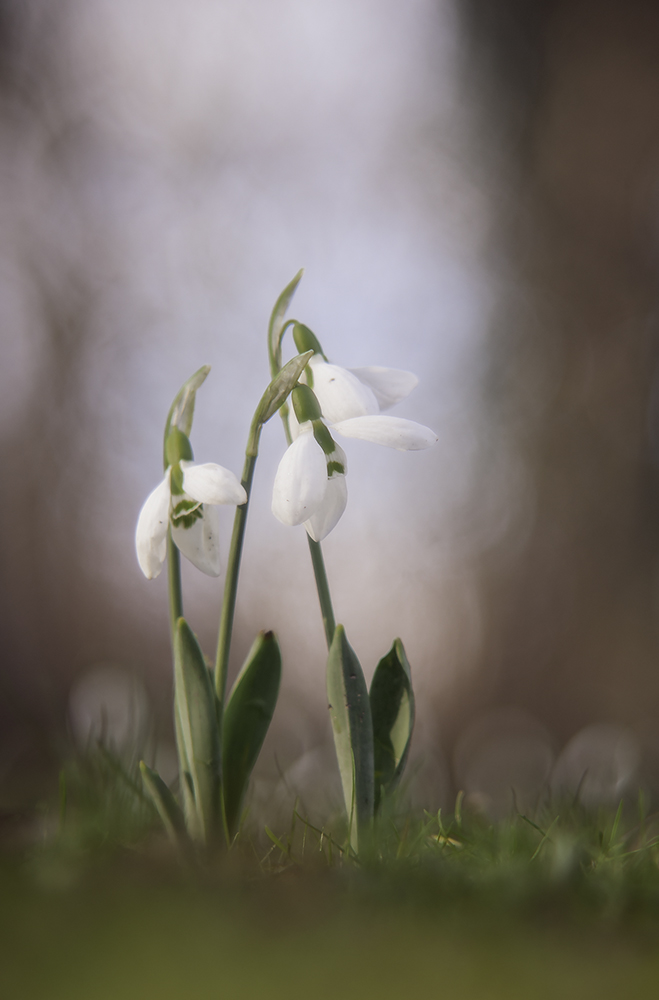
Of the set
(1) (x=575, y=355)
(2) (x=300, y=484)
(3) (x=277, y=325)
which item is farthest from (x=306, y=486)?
(1) (x=575, y=355)

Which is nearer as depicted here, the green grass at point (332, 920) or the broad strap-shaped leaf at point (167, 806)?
the green grass at point (332, 920)

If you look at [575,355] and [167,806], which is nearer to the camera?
[167,806]

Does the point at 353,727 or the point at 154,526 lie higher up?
the point at 154,526

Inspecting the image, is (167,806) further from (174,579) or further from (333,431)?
(333,431)

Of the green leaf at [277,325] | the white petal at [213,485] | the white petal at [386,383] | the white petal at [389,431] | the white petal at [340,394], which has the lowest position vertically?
the white petal at [213,485]

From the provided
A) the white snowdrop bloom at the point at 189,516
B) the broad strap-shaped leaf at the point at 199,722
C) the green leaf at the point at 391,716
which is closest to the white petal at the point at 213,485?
the white snowdrop bloom at the point at 189,516

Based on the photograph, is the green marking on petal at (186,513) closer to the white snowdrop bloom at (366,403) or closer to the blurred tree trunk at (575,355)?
the white snowdrop bloom at (366,403)

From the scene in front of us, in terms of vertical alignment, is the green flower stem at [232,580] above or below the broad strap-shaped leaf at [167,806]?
above

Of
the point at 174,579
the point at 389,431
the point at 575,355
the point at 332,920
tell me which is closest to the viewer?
the point at 332,920
